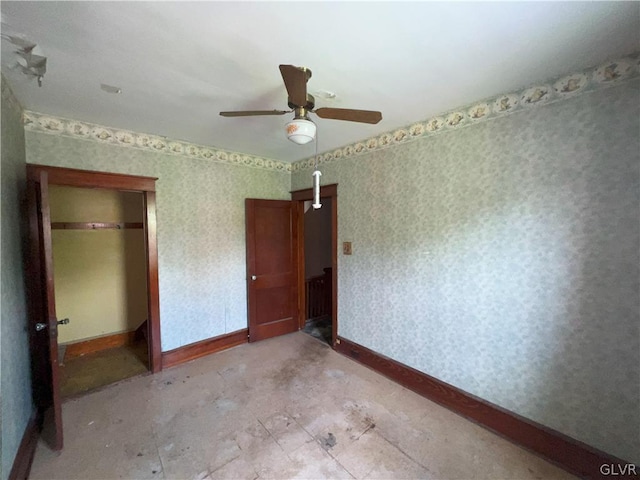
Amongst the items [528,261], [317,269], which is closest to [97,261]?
A: [317,269]

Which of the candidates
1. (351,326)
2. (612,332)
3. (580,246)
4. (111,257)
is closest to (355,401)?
(351,326)

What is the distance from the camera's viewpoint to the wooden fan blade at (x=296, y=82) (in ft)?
3.71

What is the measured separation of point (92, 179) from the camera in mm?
2369

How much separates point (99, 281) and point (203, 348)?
162 cm

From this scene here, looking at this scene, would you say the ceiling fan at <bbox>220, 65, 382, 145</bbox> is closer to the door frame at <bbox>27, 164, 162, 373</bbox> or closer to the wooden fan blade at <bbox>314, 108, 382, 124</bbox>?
the wooden fan blade at <bbox>314, 108, 382, 124</bbox>

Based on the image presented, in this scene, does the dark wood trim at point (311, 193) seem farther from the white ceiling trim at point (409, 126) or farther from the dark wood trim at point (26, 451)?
the dark wood trim at point (26, 451)

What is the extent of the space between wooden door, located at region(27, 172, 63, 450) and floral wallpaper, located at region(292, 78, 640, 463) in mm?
2659

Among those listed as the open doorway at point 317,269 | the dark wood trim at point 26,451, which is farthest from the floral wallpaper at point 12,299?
the open doorway at point 317,269

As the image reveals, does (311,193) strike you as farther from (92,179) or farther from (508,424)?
(508,424)

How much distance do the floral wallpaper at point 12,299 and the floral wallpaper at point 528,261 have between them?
2755 mm

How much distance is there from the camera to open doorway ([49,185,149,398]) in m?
3.00

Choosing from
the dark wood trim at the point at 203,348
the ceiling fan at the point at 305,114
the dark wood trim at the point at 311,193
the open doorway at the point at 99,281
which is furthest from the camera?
the dark wood trim at the point at 311,193

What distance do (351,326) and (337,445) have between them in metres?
1.32

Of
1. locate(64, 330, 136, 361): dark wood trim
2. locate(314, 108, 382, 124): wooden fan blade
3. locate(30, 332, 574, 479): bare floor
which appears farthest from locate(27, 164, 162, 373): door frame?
locate(314, 108, 382, 124): wooden fan blade
